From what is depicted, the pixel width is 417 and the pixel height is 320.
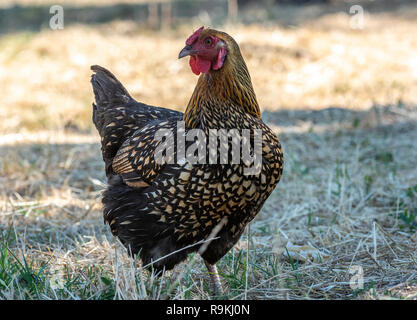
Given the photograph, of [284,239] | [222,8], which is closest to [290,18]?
[222,8]

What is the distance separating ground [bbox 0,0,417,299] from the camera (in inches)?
125

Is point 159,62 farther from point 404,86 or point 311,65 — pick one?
point 404,86

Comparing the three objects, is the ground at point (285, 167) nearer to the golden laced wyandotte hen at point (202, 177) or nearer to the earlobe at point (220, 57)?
the golden laced wyandotte hen at point (202, 177)

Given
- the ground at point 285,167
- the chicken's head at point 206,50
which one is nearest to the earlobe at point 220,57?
the chicken's head at point 206,50

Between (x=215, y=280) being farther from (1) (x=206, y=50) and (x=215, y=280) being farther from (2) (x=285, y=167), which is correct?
(2) (x=285, y=167)

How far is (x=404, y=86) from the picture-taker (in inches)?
303

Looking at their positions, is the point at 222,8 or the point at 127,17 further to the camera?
the point at 222,8

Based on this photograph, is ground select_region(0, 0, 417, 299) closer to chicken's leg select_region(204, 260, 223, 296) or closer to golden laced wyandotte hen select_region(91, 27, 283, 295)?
chicken's leg select_region(204, 260, 223, 296)

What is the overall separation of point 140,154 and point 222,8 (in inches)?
441

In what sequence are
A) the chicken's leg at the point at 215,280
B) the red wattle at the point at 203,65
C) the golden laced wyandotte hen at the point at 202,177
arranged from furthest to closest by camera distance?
the chicken's leg at the point at 215,280 → the red wattle at the point at 203,65 → the golden laced wyandotte hen at the point at 202,177

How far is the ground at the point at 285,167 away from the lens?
10.4 feet

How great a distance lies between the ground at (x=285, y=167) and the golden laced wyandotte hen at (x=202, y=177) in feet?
0.58

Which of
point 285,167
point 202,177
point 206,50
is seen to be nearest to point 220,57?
point 206,50

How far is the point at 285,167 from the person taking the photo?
560cm
